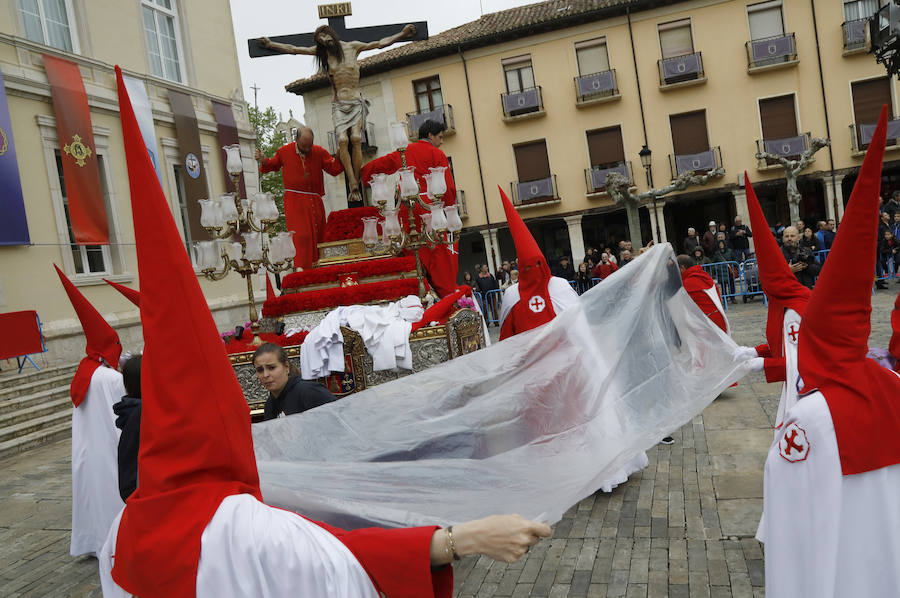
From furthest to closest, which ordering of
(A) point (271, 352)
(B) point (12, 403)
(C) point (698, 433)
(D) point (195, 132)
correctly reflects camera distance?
(D) point (195, 132), (B) point (12, 403), (C) point (698, 433), (A) point (271, 352)

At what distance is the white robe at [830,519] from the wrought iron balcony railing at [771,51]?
2455 cm

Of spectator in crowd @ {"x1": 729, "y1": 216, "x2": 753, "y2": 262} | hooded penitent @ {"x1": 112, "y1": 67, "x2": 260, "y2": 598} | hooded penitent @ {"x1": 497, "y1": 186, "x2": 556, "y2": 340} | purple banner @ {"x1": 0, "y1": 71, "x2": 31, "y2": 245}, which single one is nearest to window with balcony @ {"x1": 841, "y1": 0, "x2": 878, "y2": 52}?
spectator in crowd @ {"x1": 729, "y1": 216, "x2": 753, "y2": 262}

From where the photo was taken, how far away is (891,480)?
2.43 meters

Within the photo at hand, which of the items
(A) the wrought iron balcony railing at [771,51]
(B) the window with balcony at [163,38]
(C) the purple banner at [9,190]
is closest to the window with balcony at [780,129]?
(A) the wrought iron balcony railing at [771,51]

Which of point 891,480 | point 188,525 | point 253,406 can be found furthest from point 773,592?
point 253,406

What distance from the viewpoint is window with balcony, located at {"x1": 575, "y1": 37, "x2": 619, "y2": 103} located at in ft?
80.6

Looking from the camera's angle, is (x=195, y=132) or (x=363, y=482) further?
(x=195, y=132)

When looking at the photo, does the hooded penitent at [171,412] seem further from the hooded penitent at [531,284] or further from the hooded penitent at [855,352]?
the hooded penitent at [531,284]

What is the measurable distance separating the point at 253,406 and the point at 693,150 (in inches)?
869

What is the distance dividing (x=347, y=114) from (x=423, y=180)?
155cm

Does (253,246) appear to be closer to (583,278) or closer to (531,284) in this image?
(531,284)

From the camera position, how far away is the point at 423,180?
768cm

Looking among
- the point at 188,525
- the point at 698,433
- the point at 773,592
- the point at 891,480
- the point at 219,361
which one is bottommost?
the point at 698,433

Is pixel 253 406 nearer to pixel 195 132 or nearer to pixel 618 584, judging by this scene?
pixel 618 584
